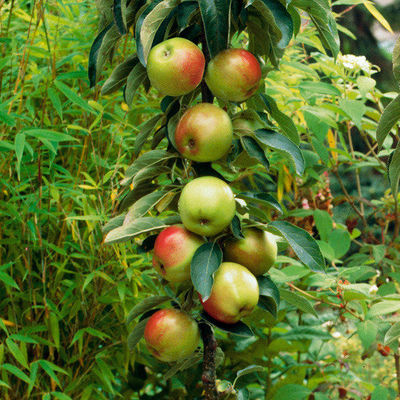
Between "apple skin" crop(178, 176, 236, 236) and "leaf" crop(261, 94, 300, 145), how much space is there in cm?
19

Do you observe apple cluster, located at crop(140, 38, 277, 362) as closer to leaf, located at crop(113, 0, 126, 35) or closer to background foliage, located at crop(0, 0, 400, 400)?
leaf, located at crop(113, 0, 126, 35)

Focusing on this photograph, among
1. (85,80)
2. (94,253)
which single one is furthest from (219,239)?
(85,80)

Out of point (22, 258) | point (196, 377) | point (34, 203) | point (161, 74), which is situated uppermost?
point (161, 74)

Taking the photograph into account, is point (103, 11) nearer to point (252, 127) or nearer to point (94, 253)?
point (252, 127)

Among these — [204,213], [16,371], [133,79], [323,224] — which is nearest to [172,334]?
[204,213]

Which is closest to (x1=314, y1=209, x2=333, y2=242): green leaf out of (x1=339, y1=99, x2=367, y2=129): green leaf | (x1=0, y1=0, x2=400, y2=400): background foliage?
(x1=0, y1=0, x2=400, y2=400): background foliage

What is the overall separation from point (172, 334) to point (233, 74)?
355 mm

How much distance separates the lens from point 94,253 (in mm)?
1161

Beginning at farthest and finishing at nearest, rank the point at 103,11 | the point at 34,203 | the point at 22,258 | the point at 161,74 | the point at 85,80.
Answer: the point at 85,80
the point at 22,258
the point at 34,203
the point at 103,11
the point at 161,74

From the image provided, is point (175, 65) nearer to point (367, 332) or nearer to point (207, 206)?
point (207, 206)

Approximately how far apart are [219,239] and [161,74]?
0.24 m

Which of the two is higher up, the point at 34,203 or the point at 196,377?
the point at 34,203

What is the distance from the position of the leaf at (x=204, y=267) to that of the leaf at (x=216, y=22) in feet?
0.86

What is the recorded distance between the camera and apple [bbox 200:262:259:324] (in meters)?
0.64
